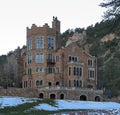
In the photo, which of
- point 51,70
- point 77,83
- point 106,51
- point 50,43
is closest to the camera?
point 77,83

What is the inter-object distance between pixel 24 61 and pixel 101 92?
57.5 feet

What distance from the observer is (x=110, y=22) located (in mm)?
24031

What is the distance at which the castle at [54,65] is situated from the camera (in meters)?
77.7

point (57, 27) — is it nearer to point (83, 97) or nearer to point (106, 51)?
point (83, 97)

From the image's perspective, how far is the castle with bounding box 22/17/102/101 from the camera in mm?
77688

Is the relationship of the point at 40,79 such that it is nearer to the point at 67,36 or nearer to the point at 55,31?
the point at 55,31

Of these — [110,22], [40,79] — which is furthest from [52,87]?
[110,22]

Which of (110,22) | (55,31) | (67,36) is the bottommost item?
(110,22)

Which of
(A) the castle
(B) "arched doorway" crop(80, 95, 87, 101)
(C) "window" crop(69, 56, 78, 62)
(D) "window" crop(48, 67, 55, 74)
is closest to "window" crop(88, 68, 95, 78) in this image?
(A) the castle

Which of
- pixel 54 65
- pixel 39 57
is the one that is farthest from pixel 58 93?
pixel 39 57

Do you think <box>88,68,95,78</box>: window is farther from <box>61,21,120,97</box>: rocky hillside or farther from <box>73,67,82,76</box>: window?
<box>61,21,120,97</box>: rocky hillside

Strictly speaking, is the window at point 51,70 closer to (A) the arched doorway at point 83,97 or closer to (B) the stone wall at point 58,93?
(B) the stone wall at point 58,93

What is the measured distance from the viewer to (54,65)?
80375 mm

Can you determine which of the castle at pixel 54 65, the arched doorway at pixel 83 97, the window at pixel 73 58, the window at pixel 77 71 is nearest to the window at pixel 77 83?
the castle at pixel 54 65
